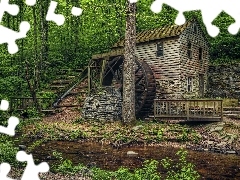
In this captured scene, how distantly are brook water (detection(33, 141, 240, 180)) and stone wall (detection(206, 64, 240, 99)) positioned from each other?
15.8 meters

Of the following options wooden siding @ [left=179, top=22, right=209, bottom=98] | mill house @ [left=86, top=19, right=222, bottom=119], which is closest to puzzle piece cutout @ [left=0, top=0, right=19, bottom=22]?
mill house @ [left=86, top=19, right=222, bottom=119]

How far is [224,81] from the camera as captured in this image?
28281 mm

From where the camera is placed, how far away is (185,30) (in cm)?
2462

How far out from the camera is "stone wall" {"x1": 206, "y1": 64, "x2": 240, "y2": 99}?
27.8 m

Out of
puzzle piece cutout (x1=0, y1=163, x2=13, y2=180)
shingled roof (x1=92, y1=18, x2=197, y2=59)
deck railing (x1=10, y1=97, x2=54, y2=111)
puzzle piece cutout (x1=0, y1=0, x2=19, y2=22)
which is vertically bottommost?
puzzle piece cutout (x1=0, y1=163, x2=13, y2=180)

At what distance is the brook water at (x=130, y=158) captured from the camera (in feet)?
32.4

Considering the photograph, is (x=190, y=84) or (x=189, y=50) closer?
(x=189, y=50)

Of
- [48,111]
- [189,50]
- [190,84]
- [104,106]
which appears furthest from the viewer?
[190,84]

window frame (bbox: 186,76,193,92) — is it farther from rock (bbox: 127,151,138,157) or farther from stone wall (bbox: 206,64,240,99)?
rock (bbox: 127,151,138,157)

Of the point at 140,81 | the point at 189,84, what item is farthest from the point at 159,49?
the point at 189,84

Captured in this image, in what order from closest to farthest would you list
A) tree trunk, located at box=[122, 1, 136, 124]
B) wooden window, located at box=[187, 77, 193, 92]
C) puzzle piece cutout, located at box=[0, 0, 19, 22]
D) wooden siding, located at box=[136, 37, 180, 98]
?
puzzle piece cutout, located at box=[0, 0, 19, 22] → tree trunk, located at box=[122, 1, 136, 124] → wooden siding, located at box=[136, 37, 180, 98] → wooden window, located at box=[187, 77, 193, 92]

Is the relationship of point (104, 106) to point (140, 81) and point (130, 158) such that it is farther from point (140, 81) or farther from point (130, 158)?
point (130, 158)

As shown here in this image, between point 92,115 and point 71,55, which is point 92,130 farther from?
point 71,55

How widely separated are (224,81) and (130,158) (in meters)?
19.0
